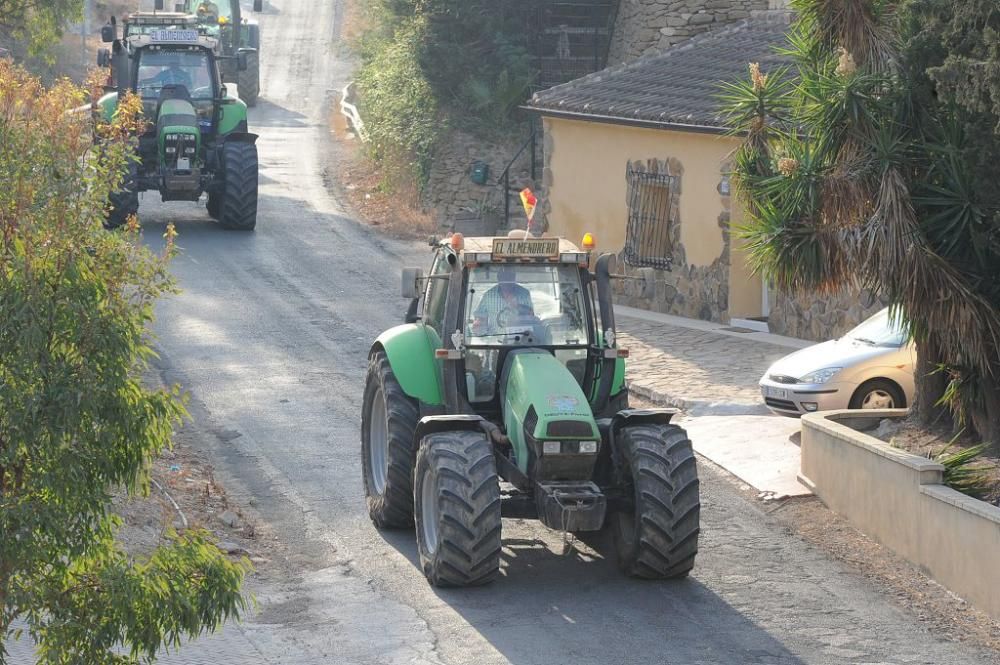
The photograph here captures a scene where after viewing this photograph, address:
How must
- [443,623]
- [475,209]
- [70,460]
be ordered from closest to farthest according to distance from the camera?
1. [70,460]
2. [443,623]
3. [475,209]

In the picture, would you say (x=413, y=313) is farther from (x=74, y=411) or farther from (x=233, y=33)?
(x=233, y=33)

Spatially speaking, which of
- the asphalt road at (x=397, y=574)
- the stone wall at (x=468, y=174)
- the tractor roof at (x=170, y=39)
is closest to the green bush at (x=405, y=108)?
the stone wall at (x=468, y=174)

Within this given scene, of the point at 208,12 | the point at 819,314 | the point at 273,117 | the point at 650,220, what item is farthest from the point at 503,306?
the point at 208,12

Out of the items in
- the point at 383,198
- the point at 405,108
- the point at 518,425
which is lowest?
the point at 518,425

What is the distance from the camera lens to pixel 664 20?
94.0 ft

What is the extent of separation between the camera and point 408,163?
101 ft

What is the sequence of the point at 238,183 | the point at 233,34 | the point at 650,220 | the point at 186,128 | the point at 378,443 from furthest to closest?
the point at 233,34
the point at 238,183
the point at 186,128
the point at 650,220
the point at 378,443

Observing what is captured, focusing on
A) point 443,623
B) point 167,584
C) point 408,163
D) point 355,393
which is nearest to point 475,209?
point 408,163

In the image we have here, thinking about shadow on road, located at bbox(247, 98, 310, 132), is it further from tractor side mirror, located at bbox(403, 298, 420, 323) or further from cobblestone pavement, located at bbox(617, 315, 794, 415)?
tractor side mirror, located at bbox(403, 298, 420, 323)

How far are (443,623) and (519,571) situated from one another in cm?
118

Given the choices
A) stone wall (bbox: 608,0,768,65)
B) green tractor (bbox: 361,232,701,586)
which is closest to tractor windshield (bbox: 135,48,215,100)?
stone wall (bbox: 608,0,768,65)

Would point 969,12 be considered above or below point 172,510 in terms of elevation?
above

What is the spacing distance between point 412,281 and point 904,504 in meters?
4.23

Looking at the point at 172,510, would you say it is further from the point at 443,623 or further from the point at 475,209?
the point at 475,209
